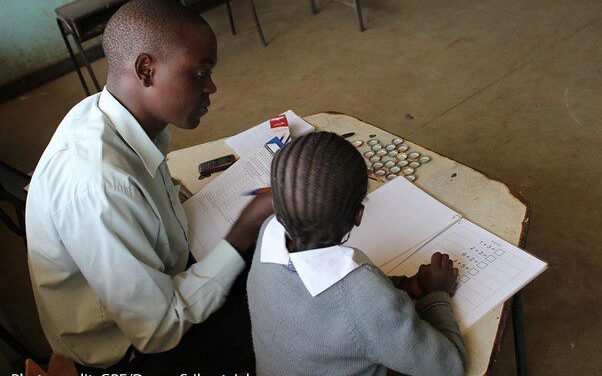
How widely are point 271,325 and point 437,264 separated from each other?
13.6 inches

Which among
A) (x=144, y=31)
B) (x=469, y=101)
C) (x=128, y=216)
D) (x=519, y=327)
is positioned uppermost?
(x=144, y=31)

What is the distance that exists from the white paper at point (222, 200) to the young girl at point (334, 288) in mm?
427

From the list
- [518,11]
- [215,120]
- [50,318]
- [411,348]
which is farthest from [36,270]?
[518,11]

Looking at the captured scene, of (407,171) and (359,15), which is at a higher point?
(407,171)

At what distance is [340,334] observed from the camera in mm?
864

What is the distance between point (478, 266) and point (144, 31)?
2.90ft

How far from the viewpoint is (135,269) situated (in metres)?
1.05

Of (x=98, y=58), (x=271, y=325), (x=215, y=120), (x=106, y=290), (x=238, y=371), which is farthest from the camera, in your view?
(x=98, y=58)

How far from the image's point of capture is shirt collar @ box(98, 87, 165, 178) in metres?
1.21

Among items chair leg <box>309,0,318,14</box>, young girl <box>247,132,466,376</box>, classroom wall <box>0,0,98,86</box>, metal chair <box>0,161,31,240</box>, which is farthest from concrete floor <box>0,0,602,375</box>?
young girl <box>247,132,466,376</box>

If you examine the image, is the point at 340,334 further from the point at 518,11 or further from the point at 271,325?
the point at 518,11

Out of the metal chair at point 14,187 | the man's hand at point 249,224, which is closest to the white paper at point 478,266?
the man's hand at point 249,224

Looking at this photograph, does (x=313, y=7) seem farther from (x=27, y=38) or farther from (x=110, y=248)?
(x=110, y=248)

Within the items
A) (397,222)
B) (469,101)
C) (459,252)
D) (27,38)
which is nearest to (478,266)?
(459,252)
